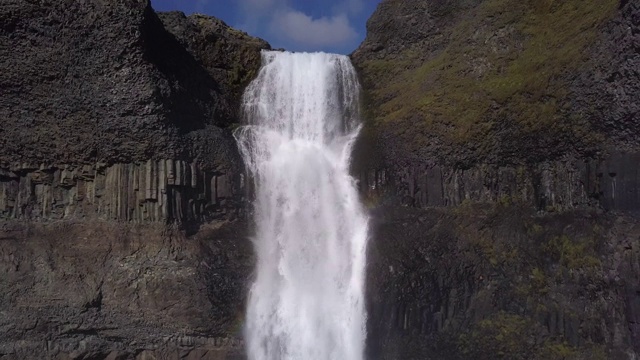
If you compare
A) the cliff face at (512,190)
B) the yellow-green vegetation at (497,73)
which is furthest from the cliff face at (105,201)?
the yellow-green vegetation at (497,73)

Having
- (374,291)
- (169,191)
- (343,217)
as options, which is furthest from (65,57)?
(374,291)

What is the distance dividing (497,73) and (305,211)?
725 centimetres

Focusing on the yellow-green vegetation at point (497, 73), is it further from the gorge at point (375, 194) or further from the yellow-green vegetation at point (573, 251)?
the yellow-green vegetation at point (573, 251)

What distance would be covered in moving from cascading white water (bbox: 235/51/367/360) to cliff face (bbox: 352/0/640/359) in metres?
0.75

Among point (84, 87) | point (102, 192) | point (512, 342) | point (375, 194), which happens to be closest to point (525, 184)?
point (512, 342)

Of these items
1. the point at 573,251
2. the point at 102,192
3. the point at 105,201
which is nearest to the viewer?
the point at 573,251

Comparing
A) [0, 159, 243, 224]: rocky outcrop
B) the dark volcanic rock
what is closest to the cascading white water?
[0, 159, 243, 224]: rocky outcrop

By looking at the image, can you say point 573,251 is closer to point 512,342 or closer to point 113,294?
point 512,342

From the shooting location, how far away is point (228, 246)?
18578 mm

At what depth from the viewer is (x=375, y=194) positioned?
1962 cm

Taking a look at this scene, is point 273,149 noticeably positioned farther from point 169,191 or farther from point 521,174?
point 521,174

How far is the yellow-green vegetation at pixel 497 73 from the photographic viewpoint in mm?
16484

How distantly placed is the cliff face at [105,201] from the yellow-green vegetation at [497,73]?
7.04m

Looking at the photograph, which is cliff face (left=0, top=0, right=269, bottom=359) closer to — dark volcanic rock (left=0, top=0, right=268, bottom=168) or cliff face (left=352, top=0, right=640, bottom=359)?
dark volcanic rock (left=0, top=0, right=268, bottom=168)
